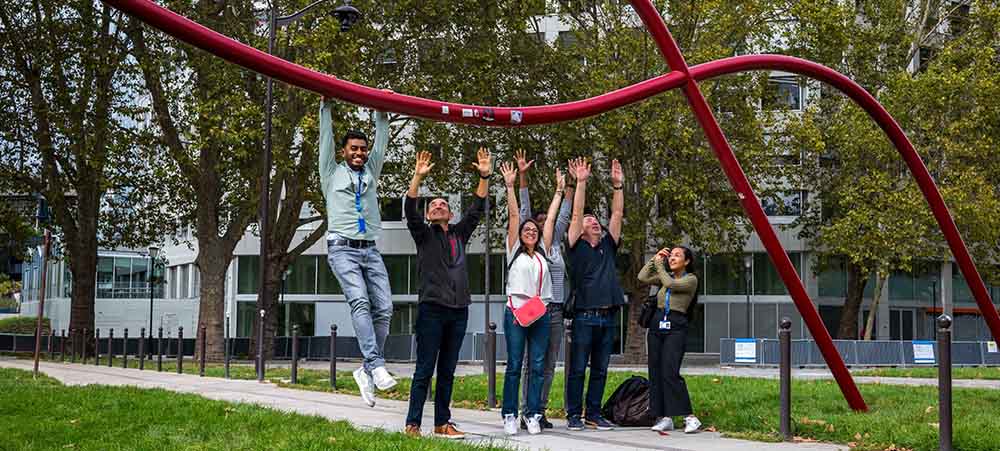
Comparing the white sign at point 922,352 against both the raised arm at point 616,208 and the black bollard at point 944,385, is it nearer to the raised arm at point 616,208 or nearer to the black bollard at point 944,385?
the raised arm at point 616,208

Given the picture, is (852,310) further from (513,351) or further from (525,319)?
(525,319)

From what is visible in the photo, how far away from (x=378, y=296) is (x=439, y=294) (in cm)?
58

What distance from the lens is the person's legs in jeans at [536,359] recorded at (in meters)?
9.67

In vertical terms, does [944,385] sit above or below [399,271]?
below

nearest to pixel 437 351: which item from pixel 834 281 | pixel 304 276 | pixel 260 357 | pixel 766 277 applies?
pixel 260 357

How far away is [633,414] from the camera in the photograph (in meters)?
10.6

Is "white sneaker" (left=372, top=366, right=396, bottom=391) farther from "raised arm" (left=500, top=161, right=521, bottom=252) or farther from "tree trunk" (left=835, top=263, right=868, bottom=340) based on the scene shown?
"tree trunk" (left=835, top=263, right=868, bottom=340)

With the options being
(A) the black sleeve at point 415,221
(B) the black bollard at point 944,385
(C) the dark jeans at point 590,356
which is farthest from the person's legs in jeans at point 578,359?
(B) the black bollard at point 944,385

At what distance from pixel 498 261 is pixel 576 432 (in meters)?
38.6

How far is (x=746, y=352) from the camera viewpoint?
3138cm

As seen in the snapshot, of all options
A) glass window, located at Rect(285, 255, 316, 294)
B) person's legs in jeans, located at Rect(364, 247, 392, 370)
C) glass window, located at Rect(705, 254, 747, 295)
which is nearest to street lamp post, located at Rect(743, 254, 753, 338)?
glass window, located at Rect(705, 254, 747, 295)

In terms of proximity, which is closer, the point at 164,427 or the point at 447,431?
the point at 164,427

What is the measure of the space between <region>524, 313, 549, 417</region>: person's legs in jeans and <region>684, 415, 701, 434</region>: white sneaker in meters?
1.29

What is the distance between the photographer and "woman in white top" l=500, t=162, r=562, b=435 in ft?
31.3
